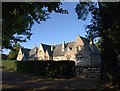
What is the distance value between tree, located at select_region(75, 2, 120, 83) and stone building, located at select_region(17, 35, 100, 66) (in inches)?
1064

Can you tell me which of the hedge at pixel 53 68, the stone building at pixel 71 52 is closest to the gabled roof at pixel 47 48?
the stone building at pixel 71 52

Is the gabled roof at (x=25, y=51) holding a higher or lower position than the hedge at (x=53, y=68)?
higher

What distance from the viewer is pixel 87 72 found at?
32938mm

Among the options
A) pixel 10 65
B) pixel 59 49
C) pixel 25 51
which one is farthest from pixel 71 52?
pixel 25 51

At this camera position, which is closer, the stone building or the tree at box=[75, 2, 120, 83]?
the tree at box=[75, 2, 120, 83]

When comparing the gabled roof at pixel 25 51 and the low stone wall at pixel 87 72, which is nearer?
the low stone wall at pixel 87 72

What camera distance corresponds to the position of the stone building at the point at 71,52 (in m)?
60.8

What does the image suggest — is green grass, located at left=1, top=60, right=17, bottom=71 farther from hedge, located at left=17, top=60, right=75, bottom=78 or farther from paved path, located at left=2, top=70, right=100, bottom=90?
paved path, located at left=2, top=70, right=100, bottom=90

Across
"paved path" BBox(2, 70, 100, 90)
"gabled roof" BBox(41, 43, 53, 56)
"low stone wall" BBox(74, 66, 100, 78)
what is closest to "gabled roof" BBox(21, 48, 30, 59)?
"gabled roof" BBox(41, 43, 53, 56)

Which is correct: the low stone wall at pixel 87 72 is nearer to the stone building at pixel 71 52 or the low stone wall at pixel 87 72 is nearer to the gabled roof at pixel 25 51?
the stone building at pixel 71 52

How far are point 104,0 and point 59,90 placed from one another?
863 centimetres

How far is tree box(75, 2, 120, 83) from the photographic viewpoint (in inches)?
724

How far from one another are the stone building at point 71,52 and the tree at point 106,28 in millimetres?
27023

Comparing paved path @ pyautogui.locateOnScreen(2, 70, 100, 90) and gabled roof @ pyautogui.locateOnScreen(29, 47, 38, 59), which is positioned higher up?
gabled roof @ pyautogui.locateOnScreen(29, 47, 38, 59)
